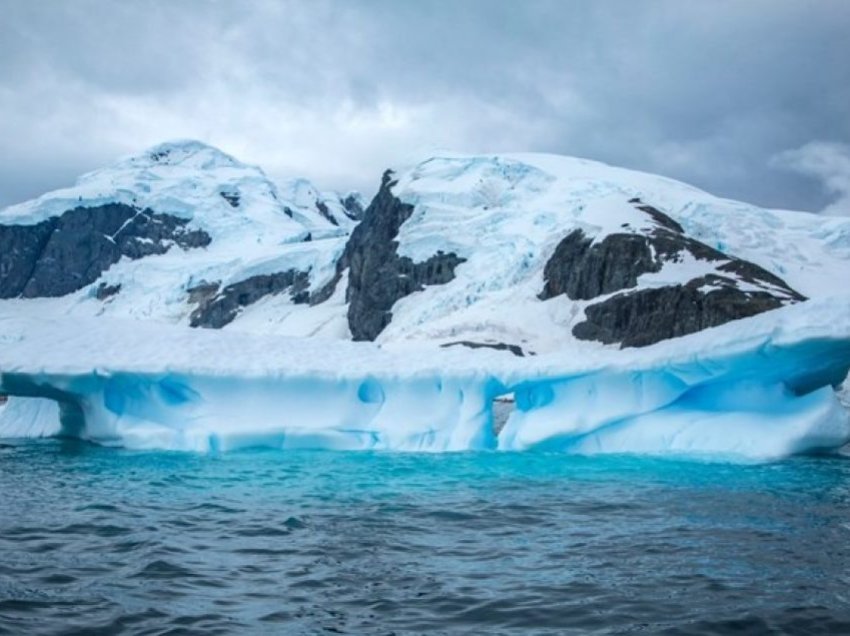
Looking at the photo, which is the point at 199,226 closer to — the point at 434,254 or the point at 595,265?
the point at 434,254

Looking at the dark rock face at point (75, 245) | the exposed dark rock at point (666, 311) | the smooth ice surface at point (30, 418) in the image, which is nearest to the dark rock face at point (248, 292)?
the dark rock face at point (75, 245)

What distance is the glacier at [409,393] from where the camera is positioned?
15.4 m

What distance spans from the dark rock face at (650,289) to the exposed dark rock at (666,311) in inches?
2.1

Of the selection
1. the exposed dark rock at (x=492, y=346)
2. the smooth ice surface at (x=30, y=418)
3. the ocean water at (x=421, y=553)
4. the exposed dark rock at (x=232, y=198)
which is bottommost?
the ocean water at (x=421, y=553)

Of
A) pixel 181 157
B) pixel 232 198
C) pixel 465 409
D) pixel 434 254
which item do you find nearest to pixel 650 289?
pixel 434 254

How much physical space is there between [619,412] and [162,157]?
6452 inches

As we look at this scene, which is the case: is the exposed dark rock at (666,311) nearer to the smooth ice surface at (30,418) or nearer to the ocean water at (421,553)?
the ocean water at (421,553)

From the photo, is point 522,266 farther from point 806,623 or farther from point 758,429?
point 806,623

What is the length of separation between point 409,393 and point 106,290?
126 meters

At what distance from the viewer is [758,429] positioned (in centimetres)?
1548

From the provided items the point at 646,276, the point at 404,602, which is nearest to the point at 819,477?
the point at 404,602

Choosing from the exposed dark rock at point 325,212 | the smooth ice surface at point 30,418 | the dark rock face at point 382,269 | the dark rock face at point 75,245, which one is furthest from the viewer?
the exposed dark rock at point 325,212

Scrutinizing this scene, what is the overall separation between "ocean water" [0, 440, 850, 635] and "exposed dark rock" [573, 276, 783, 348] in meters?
40.3

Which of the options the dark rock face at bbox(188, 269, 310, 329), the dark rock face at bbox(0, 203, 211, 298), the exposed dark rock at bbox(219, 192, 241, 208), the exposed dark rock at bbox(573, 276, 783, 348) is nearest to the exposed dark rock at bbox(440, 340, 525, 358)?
the exposed dark rock at bbox(573, 276, 783, 348)
